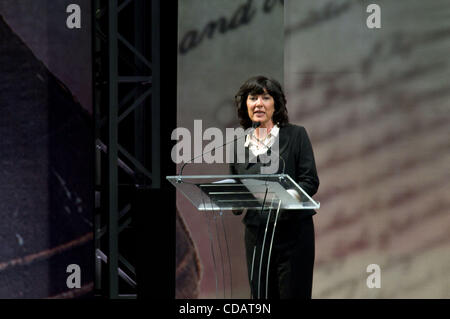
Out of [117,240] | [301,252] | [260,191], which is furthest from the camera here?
[117,240]

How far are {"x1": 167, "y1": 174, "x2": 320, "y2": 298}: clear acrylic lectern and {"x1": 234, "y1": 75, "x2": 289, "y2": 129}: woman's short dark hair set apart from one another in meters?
0.65

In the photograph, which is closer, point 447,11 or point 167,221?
point 167,221

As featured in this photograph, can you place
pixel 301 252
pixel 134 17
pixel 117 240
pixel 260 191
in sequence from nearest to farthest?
pixel 260 191 → pixel 301 252 → pixel 117 240 → pixel 134 17

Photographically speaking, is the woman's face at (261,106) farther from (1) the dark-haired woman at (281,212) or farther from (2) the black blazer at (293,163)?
(2) the black blazer at (293,163)

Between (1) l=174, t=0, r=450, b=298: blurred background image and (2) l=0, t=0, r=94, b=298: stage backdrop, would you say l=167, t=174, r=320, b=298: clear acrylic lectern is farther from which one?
(2) l=0, t=0, r=94, b=298: stage backdrop

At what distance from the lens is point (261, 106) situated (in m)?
3.50

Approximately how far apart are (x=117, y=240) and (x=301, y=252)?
4.08ft

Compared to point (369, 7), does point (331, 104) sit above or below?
below

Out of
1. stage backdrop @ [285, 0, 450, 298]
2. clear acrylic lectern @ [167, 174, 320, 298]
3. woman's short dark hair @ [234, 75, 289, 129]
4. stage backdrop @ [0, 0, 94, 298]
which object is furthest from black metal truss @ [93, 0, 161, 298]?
clear acrylic lectern @ [167, 174, 320, 298]

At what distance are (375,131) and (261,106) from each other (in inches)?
56.7

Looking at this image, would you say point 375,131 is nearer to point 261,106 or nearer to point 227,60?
point 227,60

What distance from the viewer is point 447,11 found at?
4691 mm
